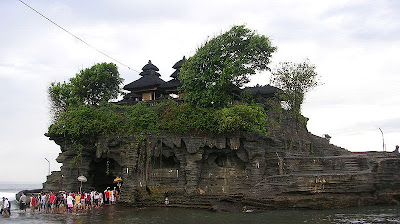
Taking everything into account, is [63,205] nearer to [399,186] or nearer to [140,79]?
[140,79]

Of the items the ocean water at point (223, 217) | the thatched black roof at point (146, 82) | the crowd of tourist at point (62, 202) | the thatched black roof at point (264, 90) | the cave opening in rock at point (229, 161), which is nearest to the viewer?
the ocean water at point (223, 217)

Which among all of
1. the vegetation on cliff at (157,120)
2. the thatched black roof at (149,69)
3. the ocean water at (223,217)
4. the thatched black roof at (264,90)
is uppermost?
the thatched black roof at (149,69)

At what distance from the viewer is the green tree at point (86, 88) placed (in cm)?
3606

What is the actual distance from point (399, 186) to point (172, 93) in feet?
71.5

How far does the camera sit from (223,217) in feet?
72.5

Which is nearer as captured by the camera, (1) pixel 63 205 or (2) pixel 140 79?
Result: (1) pixel 63 205

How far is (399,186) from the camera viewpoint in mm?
25297

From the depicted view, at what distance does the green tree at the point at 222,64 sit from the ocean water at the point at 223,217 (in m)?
10.0

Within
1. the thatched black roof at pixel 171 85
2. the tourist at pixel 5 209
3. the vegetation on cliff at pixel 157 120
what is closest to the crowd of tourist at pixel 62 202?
the tourist at pixel 5 209

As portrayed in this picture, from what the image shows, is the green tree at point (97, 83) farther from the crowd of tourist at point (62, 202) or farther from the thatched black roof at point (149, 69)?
the crowd of tourist at point (62, 202)

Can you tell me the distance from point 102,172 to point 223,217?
17038 millimetres

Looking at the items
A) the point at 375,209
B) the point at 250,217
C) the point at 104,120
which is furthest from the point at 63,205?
the point at 375,209

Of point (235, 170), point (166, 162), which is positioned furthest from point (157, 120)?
point (235, 170)

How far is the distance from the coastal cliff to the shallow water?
5.00 ft
